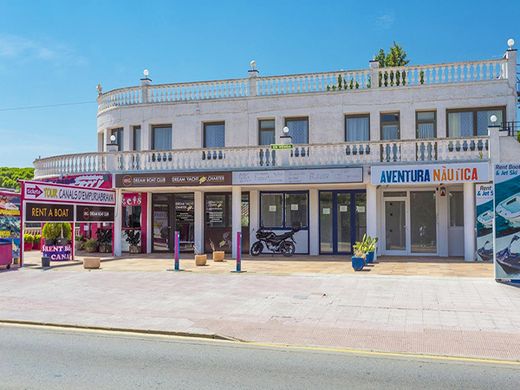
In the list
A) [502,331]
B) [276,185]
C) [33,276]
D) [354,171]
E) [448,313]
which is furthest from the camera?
[276,185]

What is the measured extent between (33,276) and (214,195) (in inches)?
357

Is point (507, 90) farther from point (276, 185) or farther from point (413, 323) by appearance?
point (413, 323)

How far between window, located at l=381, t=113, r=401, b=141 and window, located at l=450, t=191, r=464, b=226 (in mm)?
3199

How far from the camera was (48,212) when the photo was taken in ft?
60.8

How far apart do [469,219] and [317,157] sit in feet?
19.1

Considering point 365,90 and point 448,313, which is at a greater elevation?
point 365,90

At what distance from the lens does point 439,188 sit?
67.3ft

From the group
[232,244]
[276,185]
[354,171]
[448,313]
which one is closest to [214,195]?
[232,244]

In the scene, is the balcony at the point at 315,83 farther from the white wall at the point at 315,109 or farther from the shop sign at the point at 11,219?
the shop sign at the point at 11,219

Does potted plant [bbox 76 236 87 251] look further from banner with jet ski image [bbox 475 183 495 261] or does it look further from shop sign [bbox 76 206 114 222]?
banner with jet ski image [bbox 475 183 495 261]

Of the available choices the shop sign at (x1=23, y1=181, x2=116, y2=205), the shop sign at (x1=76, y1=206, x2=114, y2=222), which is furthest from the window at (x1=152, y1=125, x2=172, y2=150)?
the shop sign at (x1=76, y1=206, x2=114, y2=222)

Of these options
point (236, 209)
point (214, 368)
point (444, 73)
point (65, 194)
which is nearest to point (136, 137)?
point (65, 194)

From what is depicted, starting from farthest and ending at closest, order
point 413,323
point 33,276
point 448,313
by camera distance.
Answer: point 33,276 → point 448,313 → point 413,323

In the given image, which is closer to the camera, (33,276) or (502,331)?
(502,331)
